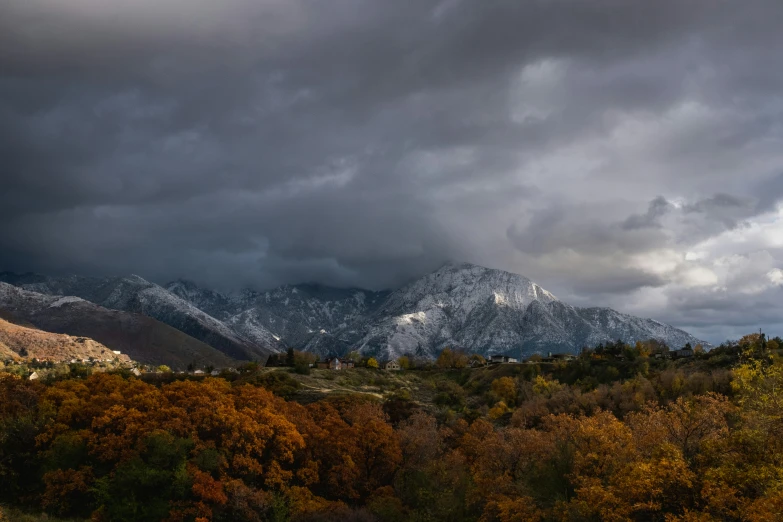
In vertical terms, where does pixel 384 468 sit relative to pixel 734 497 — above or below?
below

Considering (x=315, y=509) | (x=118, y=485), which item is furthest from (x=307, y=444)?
(x=118, y=485)

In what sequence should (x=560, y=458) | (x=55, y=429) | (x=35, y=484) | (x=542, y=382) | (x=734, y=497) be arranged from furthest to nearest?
(x=542, y=382) < (x=55, y=429) < (x=35, y=484) < (x=560, y=458) < (x=734, y=497)

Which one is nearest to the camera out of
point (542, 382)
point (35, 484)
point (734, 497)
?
point (734, 497)

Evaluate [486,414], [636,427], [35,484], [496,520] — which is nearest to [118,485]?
[35,484]

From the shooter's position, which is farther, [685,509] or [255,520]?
[255,520]

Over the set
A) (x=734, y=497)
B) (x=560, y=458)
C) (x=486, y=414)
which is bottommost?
(x=486, y=414)

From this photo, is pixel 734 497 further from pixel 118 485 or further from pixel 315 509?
pixel 118 485
